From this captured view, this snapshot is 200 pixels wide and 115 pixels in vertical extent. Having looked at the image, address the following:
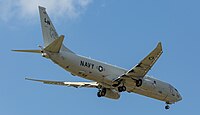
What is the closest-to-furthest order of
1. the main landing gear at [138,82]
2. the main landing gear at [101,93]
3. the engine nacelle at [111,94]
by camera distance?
the main landing gear at [138,82] < the main landing gear at [101,93] < the engine nacelle at [111,94]

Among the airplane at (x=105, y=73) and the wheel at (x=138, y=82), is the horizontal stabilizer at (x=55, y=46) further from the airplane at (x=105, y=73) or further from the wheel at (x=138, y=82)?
the wheel at (x=138, y=82)

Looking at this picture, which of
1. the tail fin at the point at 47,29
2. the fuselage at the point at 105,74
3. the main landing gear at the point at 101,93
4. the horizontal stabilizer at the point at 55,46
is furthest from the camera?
the main landing gear at the point at 101,93

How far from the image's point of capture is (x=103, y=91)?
243ft

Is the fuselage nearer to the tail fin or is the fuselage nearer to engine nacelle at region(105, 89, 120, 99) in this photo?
the tail fin

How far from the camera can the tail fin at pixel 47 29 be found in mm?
65000

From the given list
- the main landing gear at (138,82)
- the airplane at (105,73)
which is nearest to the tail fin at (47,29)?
the airplane at (105,73)

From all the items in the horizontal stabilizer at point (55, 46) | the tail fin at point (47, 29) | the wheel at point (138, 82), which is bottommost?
the horizontal stabilizer at point (55, 46)

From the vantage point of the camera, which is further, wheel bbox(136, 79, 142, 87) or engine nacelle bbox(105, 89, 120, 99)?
engine nacelle bbox(105, 89, 120, 99)

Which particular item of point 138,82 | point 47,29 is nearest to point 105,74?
point 138,82

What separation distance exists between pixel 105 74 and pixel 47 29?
891 cm

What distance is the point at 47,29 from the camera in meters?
65.7

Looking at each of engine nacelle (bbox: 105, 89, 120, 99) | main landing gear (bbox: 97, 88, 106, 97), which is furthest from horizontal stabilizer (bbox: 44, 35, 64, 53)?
engine nacelle (bbox: 105, 89, 120, 99)

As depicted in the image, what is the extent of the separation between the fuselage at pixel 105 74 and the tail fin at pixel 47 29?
72.1 inches

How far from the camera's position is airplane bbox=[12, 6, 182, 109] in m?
63.8
